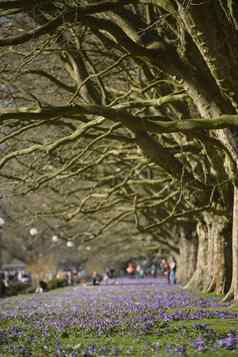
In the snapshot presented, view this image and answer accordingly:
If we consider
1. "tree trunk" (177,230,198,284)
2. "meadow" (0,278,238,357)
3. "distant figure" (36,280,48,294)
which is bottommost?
"meadow" (0,278,238,357)

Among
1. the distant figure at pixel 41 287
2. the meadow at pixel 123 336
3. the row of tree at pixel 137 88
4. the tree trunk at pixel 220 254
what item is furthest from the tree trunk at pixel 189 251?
the meadow at pixel 123 336

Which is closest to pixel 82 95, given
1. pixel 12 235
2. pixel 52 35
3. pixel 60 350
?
pixel 52 35

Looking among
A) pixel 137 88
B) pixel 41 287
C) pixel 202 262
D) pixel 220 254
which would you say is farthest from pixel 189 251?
pixel 137 88

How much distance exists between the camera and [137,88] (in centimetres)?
1481

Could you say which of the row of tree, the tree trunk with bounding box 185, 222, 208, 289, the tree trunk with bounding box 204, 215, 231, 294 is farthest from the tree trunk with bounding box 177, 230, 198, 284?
the tree trunk with bounding box 204, 215, 231, 294

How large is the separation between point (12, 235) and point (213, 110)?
5781 centimetres

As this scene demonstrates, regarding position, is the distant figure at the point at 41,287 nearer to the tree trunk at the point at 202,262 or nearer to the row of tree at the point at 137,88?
the tree trunk at the point at 202,262

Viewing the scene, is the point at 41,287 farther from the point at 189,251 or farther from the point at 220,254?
the point at 220,254

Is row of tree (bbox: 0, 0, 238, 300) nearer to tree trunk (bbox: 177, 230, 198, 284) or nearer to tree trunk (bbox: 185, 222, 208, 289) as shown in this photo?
tree trunk (bbox: 185, 222, 208, 289)

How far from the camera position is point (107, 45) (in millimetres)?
13289

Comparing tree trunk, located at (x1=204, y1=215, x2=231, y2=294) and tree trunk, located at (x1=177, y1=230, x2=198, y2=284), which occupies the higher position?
tree trunk, located at (x1=177, y1=230, x2=198, y2=284)

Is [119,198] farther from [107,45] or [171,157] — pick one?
[107,45]

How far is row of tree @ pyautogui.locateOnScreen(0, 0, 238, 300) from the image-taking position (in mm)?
9844

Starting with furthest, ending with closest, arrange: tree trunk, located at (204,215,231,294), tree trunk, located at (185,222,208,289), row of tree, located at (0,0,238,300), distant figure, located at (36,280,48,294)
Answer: distant figure, located at (36,280,48,294) < tree trunk, located at (185,222,208,289) < tree trunk, located at (204,215,231,294) < row of tree, located at (0,0,238,300)
